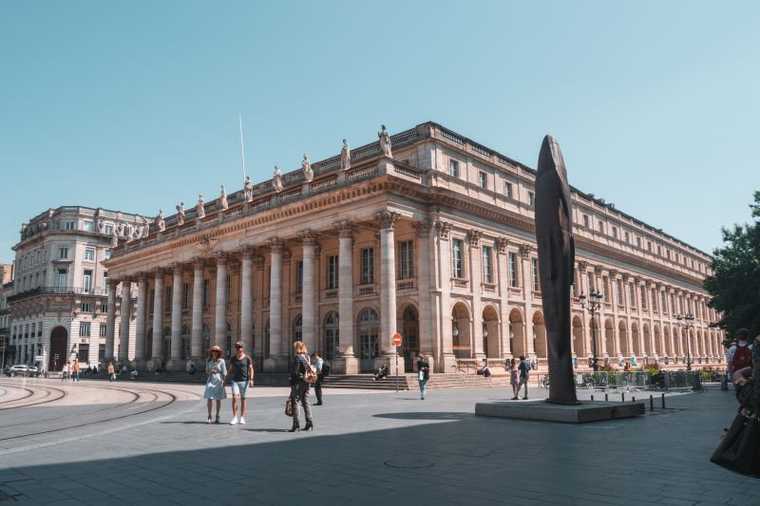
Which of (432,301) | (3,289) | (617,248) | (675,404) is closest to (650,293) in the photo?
(617,248)

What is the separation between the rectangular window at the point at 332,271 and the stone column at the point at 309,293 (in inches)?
102

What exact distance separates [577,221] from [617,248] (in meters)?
7.85

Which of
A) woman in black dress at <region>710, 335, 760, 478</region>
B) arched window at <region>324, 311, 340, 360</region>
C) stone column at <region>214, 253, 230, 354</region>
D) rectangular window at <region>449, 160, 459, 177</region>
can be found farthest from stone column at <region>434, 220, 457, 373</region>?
woman in black dress at <region>710, 335, 760, 478</region>

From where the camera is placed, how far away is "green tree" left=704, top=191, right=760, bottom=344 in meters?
36.3

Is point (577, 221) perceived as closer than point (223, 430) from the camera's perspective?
No

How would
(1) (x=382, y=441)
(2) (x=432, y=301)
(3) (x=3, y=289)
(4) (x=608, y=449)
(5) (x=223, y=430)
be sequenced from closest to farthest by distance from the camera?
(4) (x=608, y=449) < (1) (x=382, y=441) < (5) (x=223, y=430) < (2) (x=432, y=301) < (3) (x=3, y=289)

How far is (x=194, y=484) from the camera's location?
7113 mm

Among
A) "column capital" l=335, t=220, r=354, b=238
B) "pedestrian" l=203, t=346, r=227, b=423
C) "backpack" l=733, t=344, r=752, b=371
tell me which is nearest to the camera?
"backpack" l=733, t=344, r=752, b=371

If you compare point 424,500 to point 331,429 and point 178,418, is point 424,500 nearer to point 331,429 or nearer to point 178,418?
point 331,429

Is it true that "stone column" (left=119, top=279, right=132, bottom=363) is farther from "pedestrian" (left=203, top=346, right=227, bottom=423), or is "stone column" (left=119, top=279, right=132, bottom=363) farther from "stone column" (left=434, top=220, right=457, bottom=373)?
"pedestrian" (left=203, top=346, right=227, bottom=423)

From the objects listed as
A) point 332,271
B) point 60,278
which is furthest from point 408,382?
point 60,278

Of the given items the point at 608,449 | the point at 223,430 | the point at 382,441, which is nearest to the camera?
the point at 608,449

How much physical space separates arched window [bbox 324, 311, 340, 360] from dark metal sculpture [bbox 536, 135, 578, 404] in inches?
1012

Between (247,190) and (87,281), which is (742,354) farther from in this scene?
(87,281)
